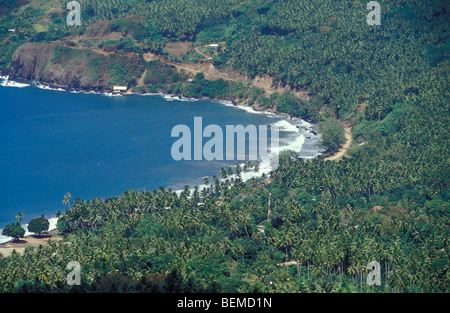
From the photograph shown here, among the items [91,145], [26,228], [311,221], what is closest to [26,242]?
[26,228]

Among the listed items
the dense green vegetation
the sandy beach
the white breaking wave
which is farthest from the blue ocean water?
the dense green vegetation

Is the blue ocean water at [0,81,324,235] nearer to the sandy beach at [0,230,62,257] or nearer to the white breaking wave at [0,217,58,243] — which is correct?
the white breaking wave at [0,217,58,243]

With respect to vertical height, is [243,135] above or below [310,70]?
below

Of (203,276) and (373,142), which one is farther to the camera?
(373,142)

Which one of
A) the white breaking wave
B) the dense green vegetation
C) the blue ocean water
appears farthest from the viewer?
the blue ocean water
